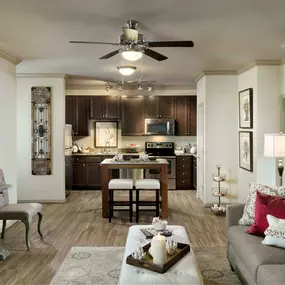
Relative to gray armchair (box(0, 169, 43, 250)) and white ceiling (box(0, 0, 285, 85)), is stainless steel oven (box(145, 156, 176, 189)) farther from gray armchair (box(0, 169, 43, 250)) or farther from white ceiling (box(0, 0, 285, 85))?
gray armchair (box(0, 169, 43, 250))

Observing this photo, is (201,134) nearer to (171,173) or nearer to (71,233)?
(171,173)

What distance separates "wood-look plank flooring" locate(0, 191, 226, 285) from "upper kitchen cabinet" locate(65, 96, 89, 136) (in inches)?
88.1

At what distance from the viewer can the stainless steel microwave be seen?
8758 millimetres

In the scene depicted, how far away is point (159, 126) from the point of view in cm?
877

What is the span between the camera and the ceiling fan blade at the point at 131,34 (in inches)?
121

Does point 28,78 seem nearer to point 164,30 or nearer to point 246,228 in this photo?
point 164,30

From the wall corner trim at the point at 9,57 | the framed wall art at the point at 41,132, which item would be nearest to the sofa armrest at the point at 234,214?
the wall corner trim at the point at 9,57

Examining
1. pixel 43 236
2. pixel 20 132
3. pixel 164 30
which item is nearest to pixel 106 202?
pixel 43 236

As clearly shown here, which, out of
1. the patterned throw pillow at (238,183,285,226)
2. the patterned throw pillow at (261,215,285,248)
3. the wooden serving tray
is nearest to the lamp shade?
the patterned throw pillow at (238,183,285,226)

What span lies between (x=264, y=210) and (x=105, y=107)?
6.18 m

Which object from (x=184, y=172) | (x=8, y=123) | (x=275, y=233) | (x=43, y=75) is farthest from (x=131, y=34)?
(x=184, y=172)

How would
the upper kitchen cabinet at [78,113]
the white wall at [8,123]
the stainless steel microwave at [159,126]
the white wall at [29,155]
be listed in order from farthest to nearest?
the stainless steel microwave at [159,126], the upper kitchen cabinet at [78,113], the white wall at [29,155], the white wall at [8,123]

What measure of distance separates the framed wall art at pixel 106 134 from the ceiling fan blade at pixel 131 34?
19.2 feet

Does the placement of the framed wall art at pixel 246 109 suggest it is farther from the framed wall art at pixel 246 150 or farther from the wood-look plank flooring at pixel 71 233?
the wood-look plank flooring at pixel 71 233
